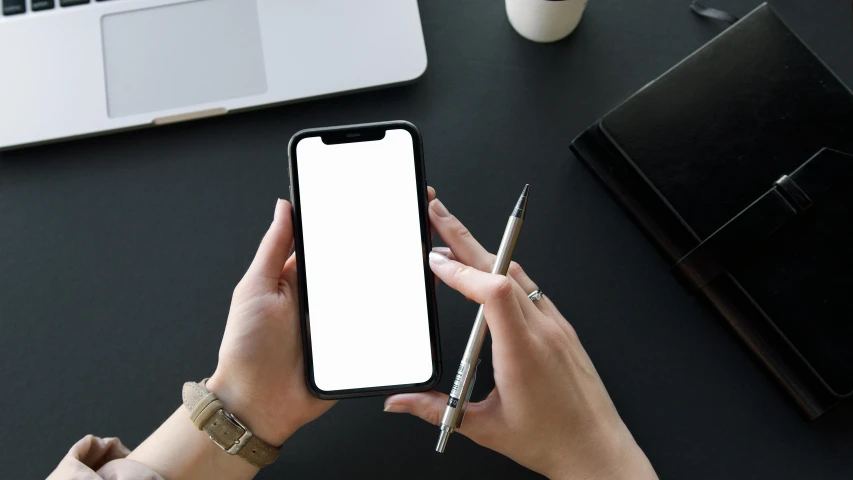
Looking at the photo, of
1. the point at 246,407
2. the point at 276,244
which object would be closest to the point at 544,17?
the point at 276,244

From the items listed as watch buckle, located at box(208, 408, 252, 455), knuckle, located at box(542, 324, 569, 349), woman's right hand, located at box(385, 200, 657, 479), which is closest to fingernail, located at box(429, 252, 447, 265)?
woman's right hand, located at box(385, 200, 657, 479)

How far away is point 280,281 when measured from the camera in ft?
1.98

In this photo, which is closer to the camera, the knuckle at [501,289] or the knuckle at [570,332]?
the knuckle at [501,289]

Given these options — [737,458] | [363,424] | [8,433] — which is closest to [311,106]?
[363,424]

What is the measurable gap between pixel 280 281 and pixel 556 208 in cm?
30

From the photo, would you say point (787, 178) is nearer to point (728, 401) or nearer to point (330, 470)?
point (728, 401)

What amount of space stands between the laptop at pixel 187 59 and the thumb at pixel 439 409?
1.07 feet

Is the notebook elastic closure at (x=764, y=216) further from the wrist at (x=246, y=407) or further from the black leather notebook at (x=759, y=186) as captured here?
the wrist at (x=246, y=407)

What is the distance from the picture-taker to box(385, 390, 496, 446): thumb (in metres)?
0.56

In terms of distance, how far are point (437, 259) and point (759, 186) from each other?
1.06 ft

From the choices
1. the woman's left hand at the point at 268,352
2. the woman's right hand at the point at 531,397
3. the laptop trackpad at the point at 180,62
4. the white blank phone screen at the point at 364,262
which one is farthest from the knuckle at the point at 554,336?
the laptop trackpad at the point at 180,62

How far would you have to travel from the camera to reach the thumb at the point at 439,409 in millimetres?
562

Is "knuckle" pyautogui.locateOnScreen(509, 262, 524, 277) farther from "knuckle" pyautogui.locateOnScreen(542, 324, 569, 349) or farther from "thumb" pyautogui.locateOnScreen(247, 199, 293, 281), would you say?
"thumb" pyautogui.locateOnScreen(247, 199, 293, 281)

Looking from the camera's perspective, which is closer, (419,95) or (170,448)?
(170,448)
